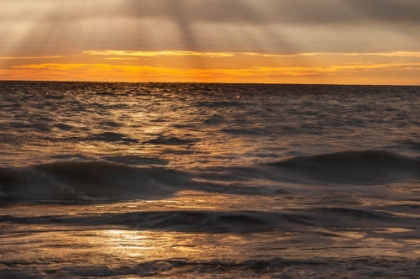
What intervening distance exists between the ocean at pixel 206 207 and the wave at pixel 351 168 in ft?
0.14

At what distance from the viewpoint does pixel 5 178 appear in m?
11.6

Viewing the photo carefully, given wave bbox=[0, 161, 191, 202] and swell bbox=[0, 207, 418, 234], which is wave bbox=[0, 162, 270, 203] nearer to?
wave bbox=[0, 161, 191, 202]

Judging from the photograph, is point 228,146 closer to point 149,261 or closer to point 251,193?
point 251,193

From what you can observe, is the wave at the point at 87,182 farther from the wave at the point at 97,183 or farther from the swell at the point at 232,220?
the swell at the point at 232,220

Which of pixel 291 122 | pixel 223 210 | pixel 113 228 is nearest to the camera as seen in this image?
pixel 113 228

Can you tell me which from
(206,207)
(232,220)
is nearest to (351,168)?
(206,207)

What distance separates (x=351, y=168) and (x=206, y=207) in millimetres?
6090

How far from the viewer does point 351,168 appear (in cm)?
1449

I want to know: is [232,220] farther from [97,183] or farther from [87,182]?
[87,182]

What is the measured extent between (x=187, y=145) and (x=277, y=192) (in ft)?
26.0

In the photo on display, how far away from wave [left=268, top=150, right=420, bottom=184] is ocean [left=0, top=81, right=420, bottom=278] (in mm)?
43

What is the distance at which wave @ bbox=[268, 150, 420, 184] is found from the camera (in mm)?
13320

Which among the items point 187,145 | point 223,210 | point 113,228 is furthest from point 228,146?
point 113,228

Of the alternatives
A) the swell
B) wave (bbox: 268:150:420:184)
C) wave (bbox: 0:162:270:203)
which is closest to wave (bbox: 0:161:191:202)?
wave (bbox: 0:162:270:203)
